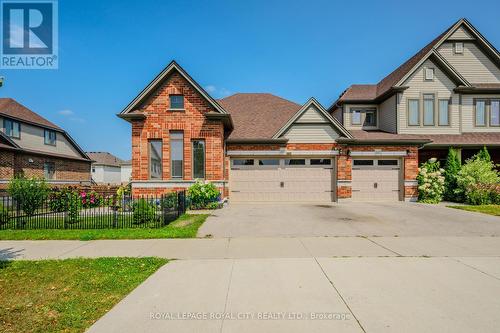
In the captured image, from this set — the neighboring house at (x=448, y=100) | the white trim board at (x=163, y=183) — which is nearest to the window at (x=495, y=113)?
the neighboring house at (x=448, y=100)

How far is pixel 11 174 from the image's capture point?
A: 2058 cm

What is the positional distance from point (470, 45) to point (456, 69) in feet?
7.60

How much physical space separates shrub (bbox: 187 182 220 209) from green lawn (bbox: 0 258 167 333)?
24.8 ft

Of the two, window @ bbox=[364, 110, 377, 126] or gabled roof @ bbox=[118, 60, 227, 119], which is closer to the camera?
gabled roof @ bbox=[118, 60, 227, 119]

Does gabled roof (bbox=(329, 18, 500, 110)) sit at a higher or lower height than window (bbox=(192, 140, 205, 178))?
higher

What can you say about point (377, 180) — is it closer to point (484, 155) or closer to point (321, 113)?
point (321, 113)

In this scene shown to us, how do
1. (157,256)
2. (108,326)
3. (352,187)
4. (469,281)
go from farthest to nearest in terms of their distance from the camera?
(352,187), (157,256), (469,281), (108,326)

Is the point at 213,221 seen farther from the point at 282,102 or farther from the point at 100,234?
the point at 282,102

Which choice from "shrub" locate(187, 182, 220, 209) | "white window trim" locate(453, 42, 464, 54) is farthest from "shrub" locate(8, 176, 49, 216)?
"white window trim" locate(453, 42, 464, 54)

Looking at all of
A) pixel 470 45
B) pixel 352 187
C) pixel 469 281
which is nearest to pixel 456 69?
pixel 470 45

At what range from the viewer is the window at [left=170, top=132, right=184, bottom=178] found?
15.1 metres

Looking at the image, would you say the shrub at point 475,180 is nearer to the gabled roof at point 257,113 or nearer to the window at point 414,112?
the window at point 414,112

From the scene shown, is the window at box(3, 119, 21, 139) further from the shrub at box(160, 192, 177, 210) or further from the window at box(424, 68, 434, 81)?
the window at box(424, 68, 434, 81)

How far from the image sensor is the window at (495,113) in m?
18.8
